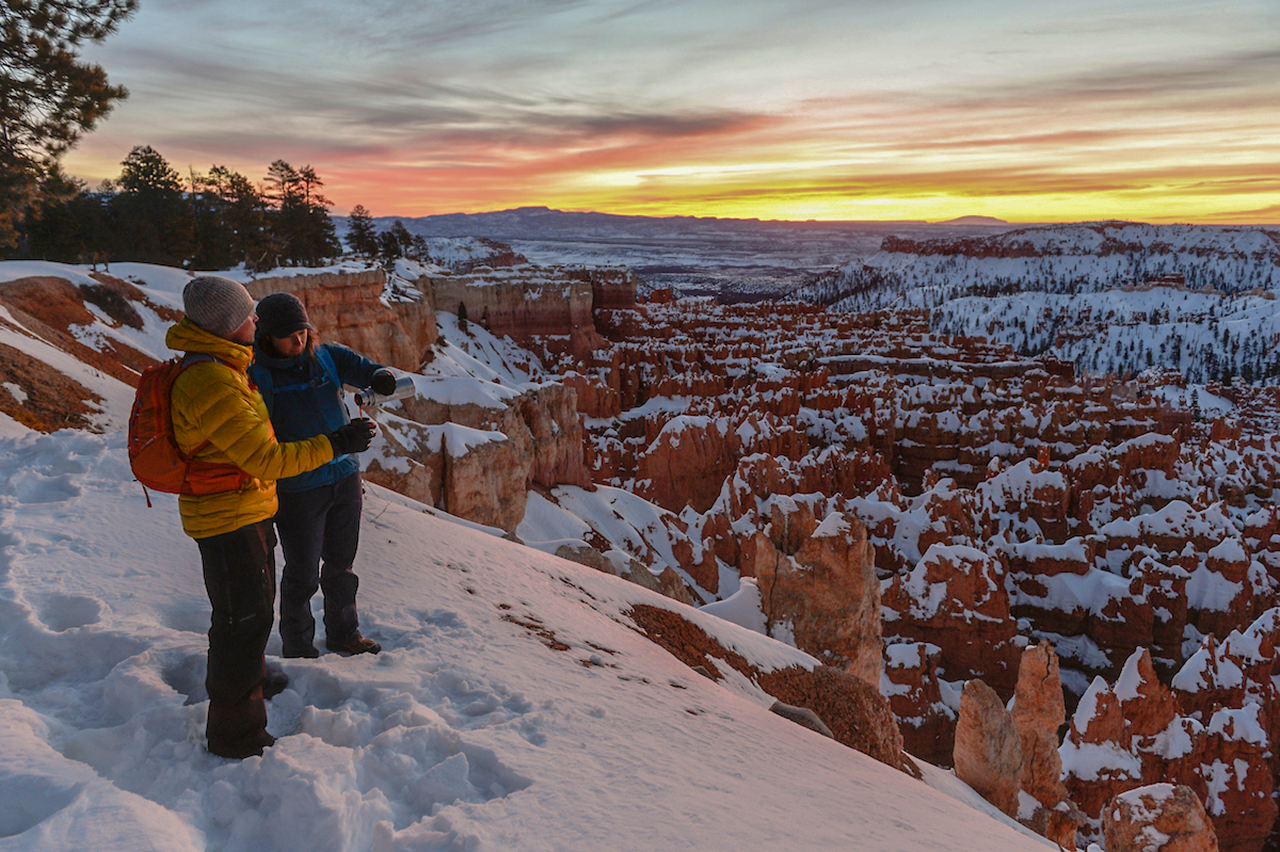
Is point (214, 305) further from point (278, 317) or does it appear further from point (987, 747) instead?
point (987, 747)

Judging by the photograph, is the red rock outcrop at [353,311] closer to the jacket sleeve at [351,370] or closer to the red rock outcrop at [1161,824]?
the jacket sleeve at [351,370]

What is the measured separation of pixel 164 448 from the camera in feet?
9.52

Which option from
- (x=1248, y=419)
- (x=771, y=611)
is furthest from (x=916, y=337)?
(x=771, y=611)

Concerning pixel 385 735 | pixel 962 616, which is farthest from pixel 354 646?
pixel 962 616

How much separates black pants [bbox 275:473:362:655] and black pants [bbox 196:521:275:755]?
57cm

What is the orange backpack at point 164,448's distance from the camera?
2871 mm

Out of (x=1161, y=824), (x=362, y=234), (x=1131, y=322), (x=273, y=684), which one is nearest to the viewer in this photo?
(x=273, y=684)

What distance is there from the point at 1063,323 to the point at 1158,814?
525 ft

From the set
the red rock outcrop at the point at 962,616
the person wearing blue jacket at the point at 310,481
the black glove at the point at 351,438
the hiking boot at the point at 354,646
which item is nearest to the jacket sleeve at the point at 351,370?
the person wearing blue jacket at the point at 310,481

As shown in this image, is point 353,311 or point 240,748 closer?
point 240,748

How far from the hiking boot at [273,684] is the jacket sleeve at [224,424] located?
1.13m

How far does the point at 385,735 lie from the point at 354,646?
3.20 ft

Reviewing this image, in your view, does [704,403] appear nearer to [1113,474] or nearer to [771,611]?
[1113,474]

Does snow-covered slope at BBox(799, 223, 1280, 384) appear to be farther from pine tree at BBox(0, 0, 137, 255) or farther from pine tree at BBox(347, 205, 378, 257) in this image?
pine tree at BBox(0, 0, 137, 255)
